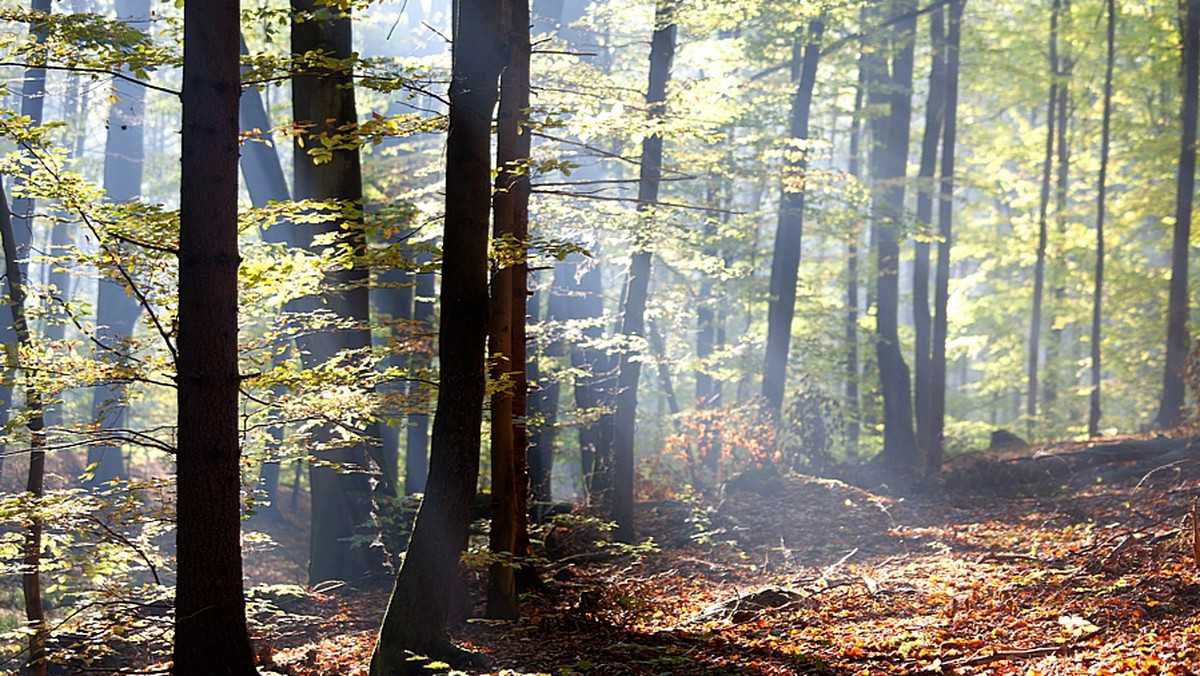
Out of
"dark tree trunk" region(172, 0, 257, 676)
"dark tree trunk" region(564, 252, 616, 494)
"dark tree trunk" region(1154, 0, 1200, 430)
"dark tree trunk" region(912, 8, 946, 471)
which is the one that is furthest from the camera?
"dark tree trunk" region(912, 8, 946, 471)

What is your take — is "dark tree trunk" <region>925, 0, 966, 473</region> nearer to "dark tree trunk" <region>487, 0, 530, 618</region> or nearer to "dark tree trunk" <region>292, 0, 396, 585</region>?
"dark tree trunk" <region>292, 0, 396, 585</region>

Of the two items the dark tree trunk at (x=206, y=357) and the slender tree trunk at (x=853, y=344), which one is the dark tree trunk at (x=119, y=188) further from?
the slender tree trunk at (x=853, y=344)

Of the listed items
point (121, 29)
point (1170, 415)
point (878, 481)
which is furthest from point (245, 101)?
point (1170, 415)

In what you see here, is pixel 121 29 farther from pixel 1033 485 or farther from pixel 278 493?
pixel 278 493

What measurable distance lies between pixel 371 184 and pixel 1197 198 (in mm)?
16523

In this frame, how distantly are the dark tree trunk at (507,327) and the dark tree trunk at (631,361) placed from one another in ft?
13.4

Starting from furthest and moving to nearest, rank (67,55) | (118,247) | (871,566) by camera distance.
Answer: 1. (871,566)
2. (118,247)
3. (67,55)

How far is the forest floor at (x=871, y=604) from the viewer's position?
6.14 m

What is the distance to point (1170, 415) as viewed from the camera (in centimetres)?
1641

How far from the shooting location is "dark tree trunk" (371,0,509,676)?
566cm

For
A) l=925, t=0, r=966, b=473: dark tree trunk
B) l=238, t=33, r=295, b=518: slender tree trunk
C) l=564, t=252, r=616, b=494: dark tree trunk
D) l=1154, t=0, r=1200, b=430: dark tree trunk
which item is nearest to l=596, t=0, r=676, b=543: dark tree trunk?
l=564, t=252, r=616, b=494: dark tree trunk

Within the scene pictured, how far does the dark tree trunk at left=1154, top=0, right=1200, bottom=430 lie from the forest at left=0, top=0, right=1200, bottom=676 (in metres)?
0.08

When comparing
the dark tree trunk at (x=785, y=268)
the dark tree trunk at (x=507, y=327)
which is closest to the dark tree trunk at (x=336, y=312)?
the dark tree trunk at (x=507, y=327)

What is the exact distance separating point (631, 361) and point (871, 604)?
4.85 m
